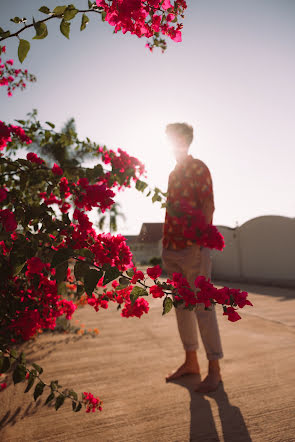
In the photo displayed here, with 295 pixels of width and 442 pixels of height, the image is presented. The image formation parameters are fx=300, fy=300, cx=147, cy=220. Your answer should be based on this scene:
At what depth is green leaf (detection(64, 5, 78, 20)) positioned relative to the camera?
1029 mm

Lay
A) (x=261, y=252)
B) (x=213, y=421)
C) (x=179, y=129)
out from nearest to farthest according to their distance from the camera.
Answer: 1. (x=213, y=421)
2. (x=179, y=129)
3. (x=261, y=252)

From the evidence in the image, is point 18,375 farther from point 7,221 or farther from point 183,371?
point 183,371

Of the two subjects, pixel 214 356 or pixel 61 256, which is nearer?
pixel 61 256

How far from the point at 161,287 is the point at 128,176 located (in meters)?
1.30

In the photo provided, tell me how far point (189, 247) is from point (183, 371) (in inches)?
37.5

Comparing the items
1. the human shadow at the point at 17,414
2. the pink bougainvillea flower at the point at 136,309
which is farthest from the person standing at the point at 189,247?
the human shadow at the point at 17,414

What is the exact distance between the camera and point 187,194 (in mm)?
2260

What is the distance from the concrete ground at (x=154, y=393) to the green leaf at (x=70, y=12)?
6.17 ft

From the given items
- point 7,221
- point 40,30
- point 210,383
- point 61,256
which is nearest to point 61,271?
point 61,256

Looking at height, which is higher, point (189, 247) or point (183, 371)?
point (189, 247)

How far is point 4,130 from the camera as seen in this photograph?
186cm

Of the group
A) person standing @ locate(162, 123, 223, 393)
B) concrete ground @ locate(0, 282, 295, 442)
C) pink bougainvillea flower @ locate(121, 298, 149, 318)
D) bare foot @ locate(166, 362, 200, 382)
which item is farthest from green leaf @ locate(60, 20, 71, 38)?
bare foot @ locate(166, 362, 200, 382)

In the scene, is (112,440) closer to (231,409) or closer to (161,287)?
(231,409)

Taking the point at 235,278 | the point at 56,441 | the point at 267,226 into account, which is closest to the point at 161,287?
the point at 56,441
